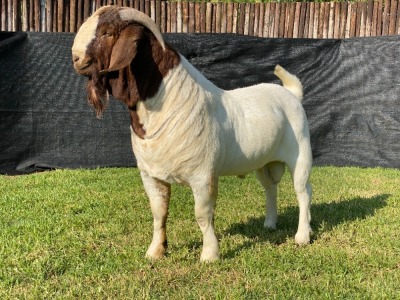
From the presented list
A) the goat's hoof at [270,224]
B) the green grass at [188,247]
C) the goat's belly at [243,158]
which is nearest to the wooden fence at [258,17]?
the green grass at [188,247]

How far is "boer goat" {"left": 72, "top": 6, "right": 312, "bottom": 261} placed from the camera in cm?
344

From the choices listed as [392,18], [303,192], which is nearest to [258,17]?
[392,18]

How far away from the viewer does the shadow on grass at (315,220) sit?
469cm

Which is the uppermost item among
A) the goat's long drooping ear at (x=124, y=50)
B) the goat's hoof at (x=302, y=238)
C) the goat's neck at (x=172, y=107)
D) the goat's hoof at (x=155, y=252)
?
the goat's long drooping ear at (x=124, y=50)

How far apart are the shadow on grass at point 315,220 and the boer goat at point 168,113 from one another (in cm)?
75

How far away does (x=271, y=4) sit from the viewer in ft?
31.3

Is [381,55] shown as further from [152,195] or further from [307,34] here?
[152,195]

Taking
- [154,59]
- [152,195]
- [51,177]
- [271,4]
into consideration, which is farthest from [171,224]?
[271,4]

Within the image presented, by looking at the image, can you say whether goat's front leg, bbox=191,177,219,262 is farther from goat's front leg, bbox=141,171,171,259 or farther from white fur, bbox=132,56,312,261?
goat's front leg, bbox=141,171,171,259

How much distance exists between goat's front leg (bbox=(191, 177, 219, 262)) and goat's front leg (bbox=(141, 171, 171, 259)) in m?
0.34

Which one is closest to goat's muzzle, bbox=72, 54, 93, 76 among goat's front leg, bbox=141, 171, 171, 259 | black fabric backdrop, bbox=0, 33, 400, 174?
goat's front leg, bbox=141, 171, 171, 259

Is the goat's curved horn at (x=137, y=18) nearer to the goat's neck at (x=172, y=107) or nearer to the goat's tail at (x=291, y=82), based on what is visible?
the goat's neck at (x=172, y=107)

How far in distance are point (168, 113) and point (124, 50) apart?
55 centimetres

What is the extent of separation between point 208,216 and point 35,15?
6200 mm
